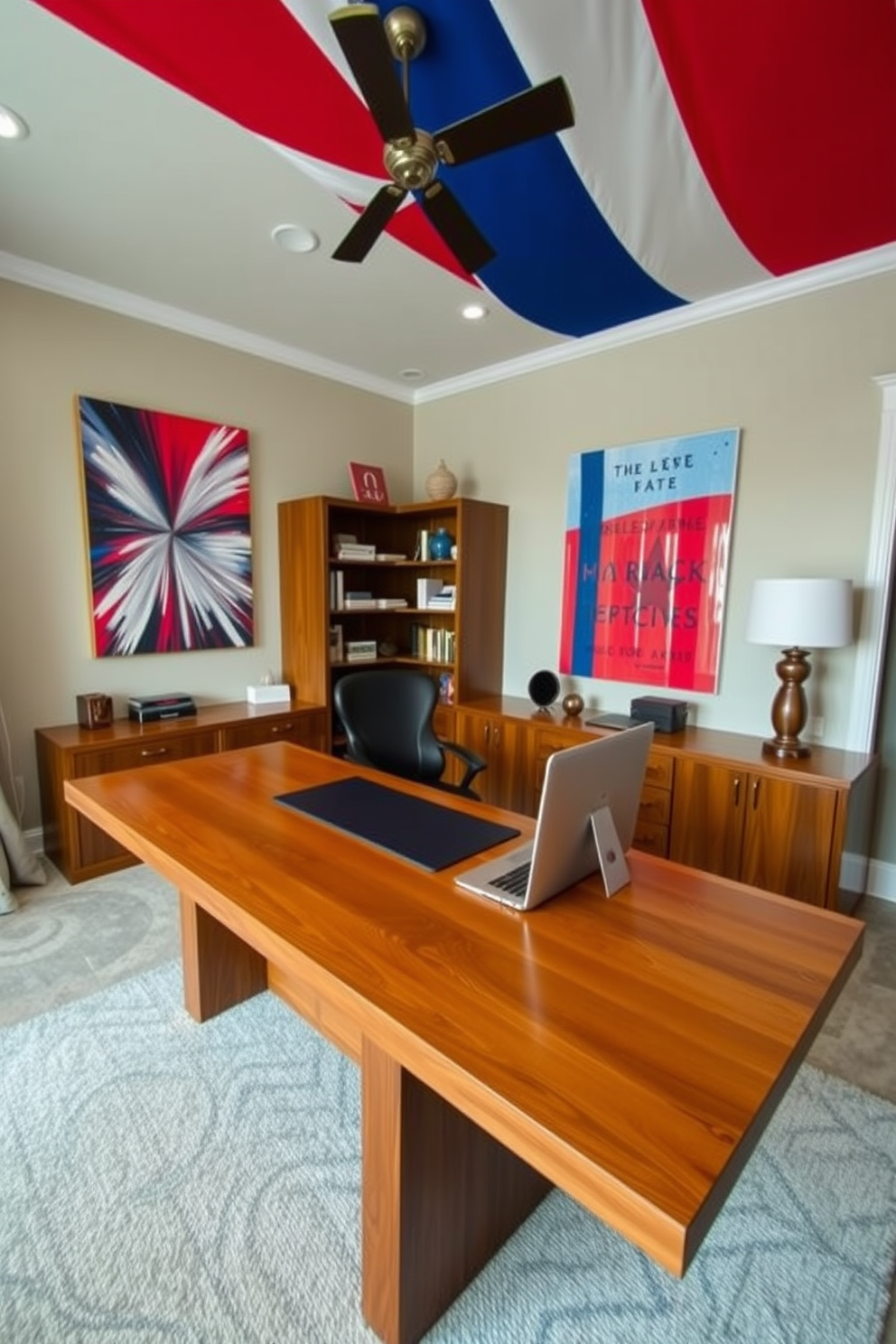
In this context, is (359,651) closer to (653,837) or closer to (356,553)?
(356,553)

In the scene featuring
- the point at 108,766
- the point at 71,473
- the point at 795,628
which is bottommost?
the point at 108,766

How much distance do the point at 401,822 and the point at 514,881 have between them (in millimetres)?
414

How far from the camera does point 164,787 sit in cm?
183

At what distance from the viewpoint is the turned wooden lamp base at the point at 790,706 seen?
2.52 meters

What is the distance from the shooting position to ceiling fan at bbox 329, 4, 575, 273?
124 centimetres

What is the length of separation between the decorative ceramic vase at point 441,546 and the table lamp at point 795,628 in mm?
1822

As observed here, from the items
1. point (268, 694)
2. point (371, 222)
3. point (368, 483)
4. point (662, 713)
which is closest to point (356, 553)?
point (368, 483)

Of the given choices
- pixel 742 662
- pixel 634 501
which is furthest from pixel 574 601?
pixel 742 662

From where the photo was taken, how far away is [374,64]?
127 centimetres

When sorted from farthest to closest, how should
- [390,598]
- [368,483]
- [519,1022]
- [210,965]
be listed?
[390,598] → [368,483] → [210,965] → [519,1022]

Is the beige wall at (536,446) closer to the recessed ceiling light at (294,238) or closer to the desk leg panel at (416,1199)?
the recessed ceiling light at (294,238)

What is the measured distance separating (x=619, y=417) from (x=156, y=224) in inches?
89.2

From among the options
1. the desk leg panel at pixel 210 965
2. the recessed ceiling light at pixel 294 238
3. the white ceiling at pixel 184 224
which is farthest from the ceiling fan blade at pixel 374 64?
the desk leg panel at pixel 210 965

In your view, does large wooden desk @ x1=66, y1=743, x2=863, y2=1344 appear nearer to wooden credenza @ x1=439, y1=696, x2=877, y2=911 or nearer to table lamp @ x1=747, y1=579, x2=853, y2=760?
wooden credenza @ x1=439, y1=696, x2=877, y2=911
